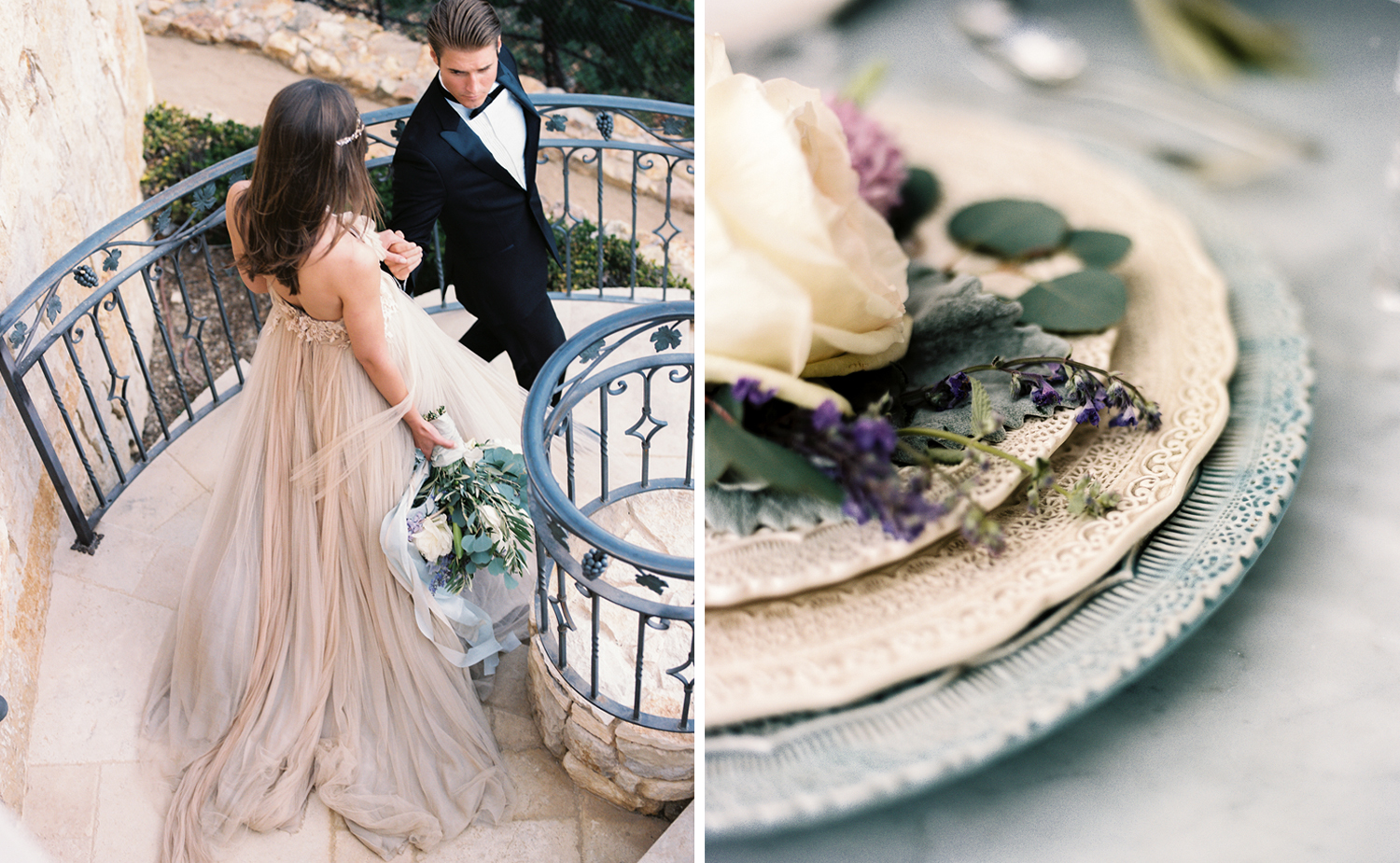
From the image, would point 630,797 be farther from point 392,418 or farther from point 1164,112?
point 1164,112

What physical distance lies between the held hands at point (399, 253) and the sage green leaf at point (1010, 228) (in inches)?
50.9

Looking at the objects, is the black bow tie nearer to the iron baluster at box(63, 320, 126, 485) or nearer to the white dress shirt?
the white dress shirt

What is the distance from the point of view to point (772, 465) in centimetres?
46

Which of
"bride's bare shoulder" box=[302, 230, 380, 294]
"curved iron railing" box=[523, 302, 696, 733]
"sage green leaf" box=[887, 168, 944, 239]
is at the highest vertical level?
"sage green leaf" box=[887, 168, 944, 239]

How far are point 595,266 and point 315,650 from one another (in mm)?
2218

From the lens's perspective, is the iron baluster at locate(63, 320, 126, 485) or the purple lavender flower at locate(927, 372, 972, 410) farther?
the iron baluster at locate(63, 320, 126, 485)

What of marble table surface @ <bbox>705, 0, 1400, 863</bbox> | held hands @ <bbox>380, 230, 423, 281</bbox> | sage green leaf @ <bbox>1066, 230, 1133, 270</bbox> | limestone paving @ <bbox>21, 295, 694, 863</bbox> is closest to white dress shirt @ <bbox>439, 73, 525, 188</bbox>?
held hands @ <bbox>380, 230, 423, 281</bbox>

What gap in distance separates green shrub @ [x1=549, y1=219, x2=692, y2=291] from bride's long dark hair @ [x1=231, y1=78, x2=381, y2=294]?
2.01m

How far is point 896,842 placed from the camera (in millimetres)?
473

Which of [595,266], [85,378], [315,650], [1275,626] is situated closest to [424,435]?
[315,650]

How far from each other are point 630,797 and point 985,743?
136 cm

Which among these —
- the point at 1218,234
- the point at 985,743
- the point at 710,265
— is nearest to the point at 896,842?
the point at 985,743

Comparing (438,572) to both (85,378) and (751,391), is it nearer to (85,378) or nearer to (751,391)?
(85,378)

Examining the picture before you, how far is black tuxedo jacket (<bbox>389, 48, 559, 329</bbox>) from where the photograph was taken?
169 centimetres
